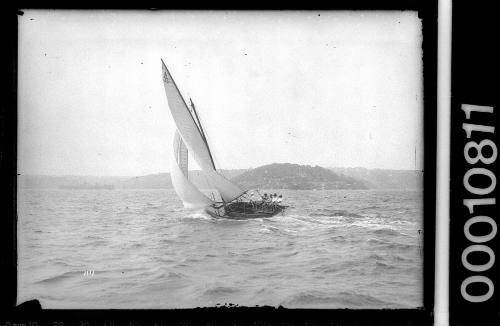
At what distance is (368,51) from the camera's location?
2371mm

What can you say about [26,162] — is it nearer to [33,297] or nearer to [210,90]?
[33,297]

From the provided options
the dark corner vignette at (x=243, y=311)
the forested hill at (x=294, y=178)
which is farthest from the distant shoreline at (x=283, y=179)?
the dark corner vignette at (x=243, y=311)

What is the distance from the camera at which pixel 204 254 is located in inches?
93.7

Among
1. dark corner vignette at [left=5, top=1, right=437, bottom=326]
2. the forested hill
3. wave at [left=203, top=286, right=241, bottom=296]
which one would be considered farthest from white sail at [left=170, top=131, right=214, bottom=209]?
dark corner vignette at [left=5, top=1, right=437, bottom=326]

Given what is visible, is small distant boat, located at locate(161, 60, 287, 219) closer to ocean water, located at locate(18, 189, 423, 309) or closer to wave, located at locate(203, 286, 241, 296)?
ocean water, located at locate(18, 189, 423, 309)

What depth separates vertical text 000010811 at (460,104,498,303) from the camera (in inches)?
85.9

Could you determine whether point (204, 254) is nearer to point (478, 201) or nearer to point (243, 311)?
point (243, 311)

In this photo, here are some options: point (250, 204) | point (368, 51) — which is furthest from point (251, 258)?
point (368, 51)

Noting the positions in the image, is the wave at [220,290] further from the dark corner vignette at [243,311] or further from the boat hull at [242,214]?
the boat hull at [242,214]

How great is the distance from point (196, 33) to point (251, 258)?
4.43 feet

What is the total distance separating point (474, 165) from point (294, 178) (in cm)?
97

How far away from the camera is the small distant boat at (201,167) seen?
2393 millimetres

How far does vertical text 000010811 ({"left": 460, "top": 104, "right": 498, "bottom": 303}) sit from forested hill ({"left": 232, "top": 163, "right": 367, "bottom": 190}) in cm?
57

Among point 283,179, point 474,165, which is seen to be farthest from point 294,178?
point 474,165
